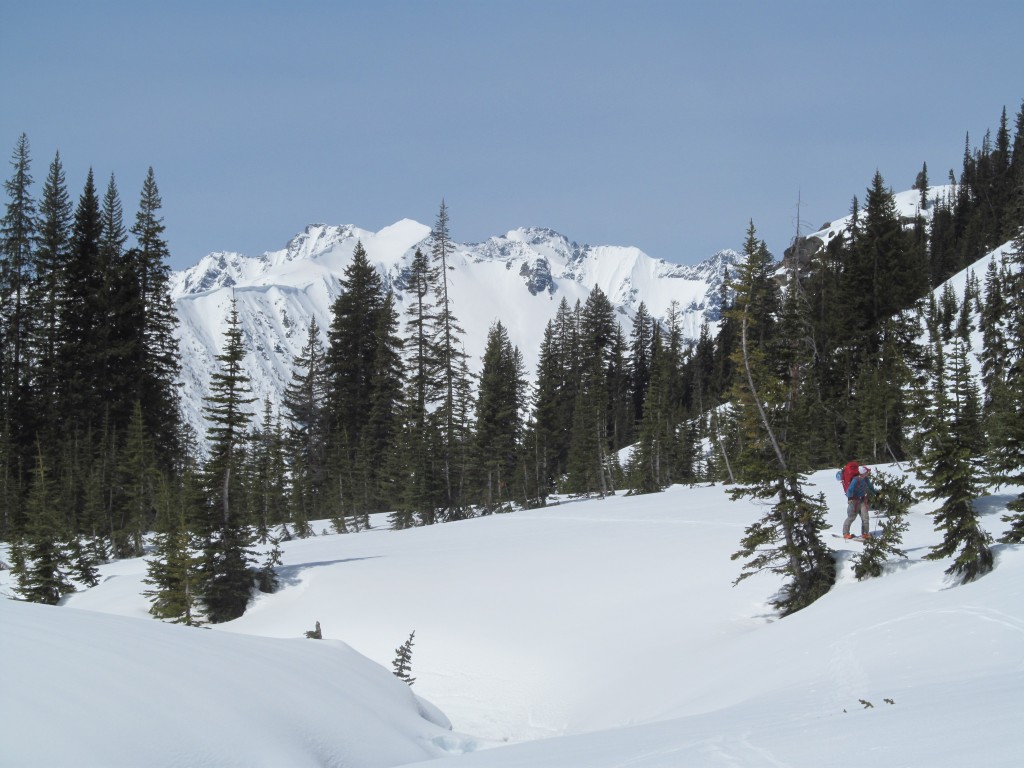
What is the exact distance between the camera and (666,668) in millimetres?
13977

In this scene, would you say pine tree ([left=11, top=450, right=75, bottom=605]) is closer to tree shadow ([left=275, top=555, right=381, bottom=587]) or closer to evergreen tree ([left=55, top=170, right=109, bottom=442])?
tree shadow ([left=275, top=555, right=381, bottom=587])

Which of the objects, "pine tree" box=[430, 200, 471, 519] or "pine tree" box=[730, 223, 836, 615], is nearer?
"pine tree" box=[730, 223, 836, 615]

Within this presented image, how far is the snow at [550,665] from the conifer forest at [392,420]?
172cm

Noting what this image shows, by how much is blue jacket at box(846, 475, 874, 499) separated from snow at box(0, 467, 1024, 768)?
136 centimetres

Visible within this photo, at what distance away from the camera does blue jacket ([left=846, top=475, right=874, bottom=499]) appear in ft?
54.7

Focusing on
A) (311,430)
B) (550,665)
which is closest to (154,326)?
(311,430)

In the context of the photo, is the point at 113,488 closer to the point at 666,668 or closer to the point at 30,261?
the point at 30,261

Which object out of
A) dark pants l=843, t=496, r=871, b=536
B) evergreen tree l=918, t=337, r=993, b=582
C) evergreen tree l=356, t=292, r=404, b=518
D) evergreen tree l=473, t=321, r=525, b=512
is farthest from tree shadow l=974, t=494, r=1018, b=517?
evergreen tree l=356, t=292, r=404, b=518

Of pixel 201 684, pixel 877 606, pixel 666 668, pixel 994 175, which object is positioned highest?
pixel 994 175

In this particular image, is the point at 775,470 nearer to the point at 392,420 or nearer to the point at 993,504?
the point at 993,504

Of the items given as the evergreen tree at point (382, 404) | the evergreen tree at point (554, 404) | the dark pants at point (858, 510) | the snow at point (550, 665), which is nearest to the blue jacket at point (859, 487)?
the dark pants at point (858, 510)

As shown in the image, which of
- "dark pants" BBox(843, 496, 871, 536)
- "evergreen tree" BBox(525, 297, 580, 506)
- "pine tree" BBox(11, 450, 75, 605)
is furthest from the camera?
"evergreen tree" BBox(525, 297, 580, 506)

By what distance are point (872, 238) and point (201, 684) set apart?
5974 cm

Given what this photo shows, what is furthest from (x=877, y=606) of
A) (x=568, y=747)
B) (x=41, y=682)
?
(x=41, y=682)
